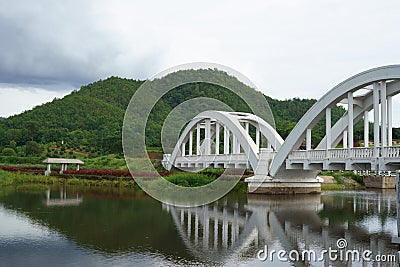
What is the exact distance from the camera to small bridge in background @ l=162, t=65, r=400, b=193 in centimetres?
1620

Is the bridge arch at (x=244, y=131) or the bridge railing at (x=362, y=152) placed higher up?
the bridge arch at (x=244, y=131)

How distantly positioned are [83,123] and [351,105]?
47566 mm

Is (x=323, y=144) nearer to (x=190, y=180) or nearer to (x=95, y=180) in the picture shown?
(x=190, y=180)

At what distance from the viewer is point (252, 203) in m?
20.6

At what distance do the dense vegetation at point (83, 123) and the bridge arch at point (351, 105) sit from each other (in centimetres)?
2373

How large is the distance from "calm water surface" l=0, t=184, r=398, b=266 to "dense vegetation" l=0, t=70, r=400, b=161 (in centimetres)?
2713

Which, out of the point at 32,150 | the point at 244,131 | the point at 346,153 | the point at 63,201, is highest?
the point at 244,131

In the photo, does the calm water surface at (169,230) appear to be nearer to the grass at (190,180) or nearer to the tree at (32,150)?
the grass at (190,180)

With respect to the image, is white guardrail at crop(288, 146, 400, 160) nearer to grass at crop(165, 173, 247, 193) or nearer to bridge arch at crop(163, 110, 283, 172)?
bridge arch at crop(163, 110, 283, 172)

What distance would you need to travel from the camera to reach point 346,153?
17.9 metres

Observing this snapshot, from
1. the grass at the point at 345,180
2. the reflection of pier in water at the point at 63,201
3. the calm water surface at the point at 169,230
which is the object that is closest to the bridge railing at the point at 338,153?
the calm water surface at the point at 169,230

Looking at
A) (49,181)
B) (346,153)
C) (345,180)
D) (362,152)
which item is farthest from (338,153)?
(49,181)

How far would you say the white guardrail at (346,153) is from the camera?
1548cm

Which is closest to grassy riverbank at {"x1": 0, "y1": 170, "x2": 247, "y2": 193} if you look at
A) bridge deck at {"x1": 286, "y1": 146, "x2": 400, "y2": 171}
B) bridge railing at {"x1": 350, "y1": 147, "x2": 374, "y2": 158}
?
bridge deck at {"x1": 286, "y1": 146, "x2": 400, "y2": 171}
